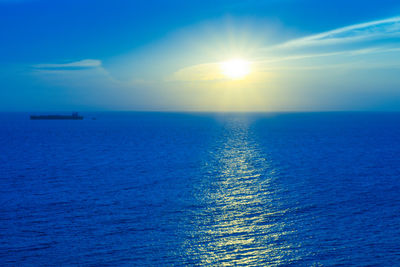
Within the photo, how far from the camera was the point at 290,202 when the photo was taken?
4091cm

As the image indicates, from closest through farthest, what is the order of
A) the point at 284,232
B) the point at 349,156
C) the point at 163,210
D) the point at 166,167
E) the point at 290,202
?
the point at 284,232, the point at 163,210, the point at 290,202, the point at 166,167, the point at 349,156

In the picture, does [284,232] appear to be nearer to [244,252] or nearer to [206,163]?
[244,252]

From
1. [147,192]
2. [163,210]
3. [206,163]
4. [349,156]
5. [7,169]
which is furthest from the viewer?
[349,156]

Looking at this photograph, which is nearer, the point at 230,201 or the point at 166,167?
the point at 230,201

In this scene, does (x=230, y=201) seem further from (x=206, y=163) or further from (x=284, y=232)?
(x=206, y=163)

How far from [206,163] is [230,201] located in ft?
106

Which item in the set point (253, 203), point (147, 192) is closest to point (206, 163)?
point (147, 192)

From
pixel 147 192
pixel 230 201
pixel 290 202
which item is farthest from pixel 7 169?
pixel 290 202

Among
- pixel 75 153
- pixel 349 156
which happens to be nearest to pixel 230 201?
pixel 349 156

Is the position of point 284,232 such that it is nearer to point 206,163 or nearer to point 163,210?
point 163,210

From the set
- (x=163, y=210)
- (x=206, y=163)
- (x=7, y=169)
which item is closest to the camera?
(x=163, y=210)

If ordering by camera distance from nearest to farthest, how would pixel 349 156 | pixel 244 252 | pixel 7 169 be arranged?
pixel 244 252 < pixel 7 169 < pixel 349 156

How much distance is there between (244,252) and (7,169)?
52.9 metres

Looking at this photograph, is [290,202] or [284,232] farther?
[290,202]
